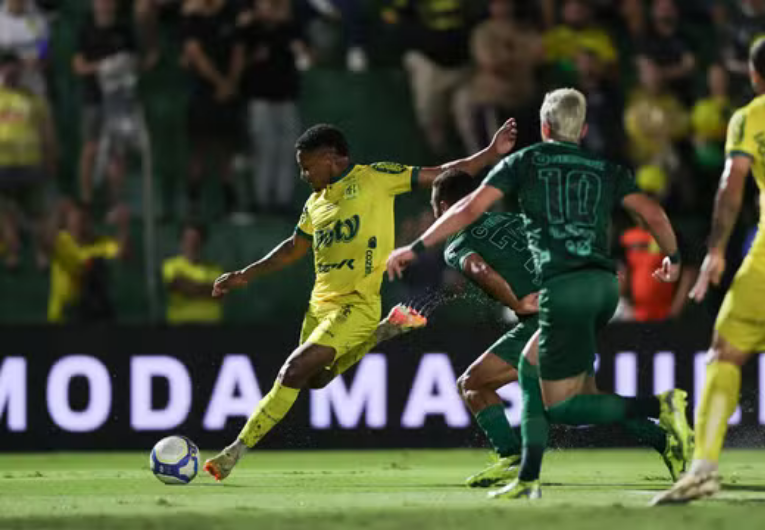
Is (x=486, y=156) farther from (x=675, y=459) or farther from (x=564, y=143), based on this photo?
(x=675, y=459)

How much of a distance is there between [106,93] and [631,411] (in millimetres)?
8248

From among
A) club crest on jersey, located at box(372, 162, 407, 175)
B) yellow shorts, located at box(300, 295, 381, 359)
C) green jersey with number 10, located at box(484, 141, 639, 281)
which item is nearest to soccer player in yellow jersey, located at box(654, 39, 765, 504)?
green jersey with number 10, located at box(484, 141, 639, 281)

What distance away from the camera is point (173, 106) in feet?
51.3

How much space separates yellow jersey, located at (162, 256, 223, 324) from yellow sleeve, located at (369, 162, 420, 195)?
171 inches

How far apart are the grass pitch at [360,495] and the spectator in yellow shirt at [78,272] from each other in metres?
1.65

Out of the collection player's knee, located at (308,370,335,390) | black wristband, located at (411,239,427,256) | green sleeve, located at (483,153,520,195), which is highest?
green sleeve, located at (483,153,520,195)

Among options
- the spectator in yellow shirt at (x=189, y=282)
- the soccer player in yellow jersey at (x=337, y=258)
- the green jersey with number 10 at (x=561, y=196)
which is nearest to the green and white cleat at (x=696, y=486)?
the green jersey with number 10 at (x=561, y=196)

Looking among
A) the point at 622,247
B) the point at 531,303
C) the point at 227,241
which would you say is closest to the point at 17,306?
the point at 227,241

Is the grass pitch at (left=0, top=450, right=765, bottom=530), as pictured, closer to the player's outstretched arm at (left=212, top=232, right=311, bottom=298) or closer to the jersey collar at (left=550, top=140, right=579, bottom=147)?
the player's outstretched arm at (left=212, top=232, right=311, bottom=298)

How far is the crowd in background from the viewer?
1505cm

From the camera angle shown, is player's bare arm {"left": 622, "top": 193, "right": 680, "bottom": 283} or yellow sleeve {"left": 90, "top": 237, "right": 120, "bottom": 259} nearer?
player's bare arm {"left": 622, "top": 193, "right": 680, "bottom": 283}

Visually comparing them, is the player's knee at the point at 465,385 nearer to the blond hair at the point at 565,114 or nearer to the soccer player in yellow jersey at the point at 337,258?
the soccer player in yellow jersey at the point at 337,258

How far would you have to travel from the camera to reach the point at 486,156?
31.9 feet

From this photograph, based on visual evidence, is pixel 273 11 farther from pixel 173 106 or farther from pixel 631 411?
pixel 631 411
